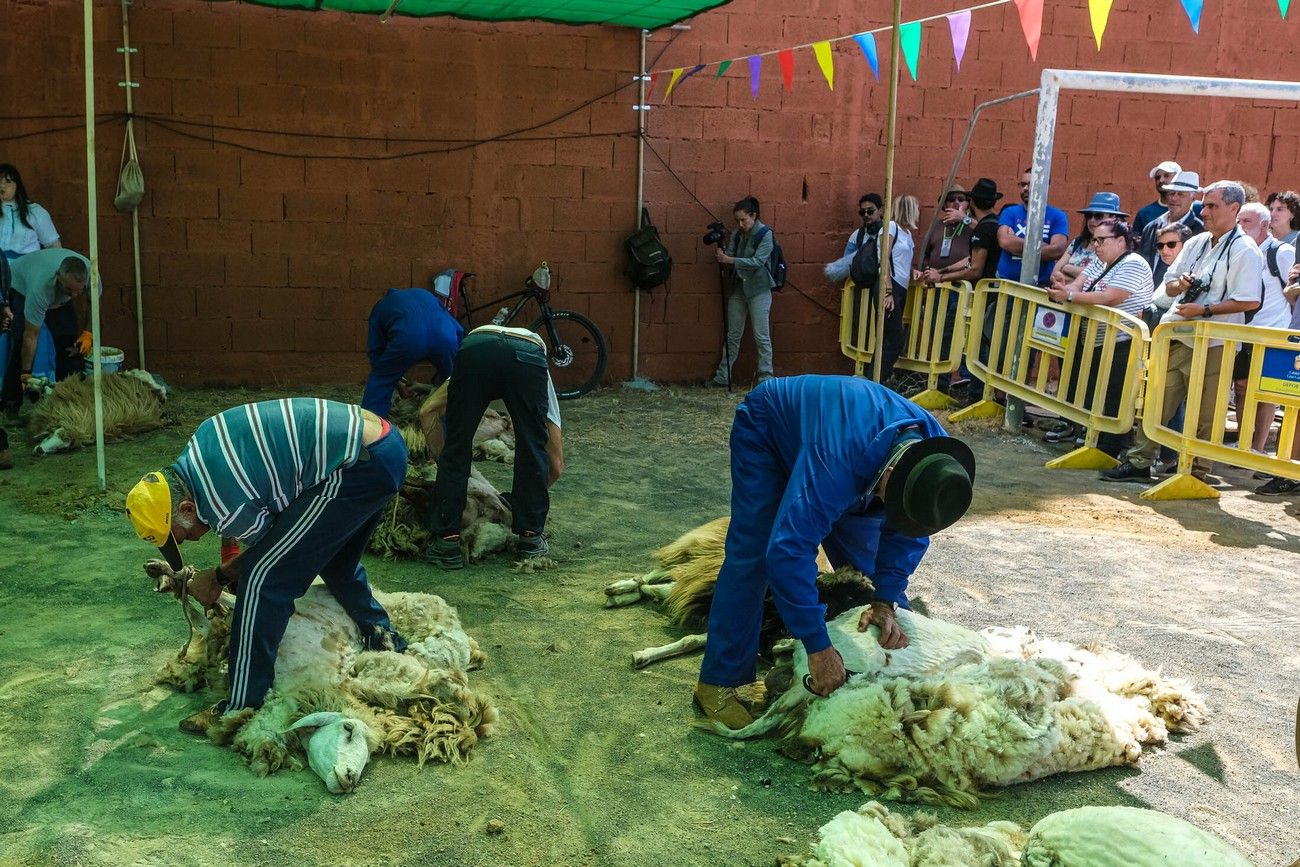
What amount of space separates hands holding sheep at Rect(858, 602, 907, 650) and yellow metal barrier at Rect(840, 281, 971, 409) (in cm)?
597

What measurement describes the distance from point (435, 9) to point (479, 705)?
23.1 ft

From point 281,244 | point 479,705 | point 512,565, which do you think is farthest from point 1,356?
point 479,705

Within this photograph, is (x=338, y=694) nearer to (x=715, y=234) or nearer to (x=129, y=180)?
(x=129, y=180)

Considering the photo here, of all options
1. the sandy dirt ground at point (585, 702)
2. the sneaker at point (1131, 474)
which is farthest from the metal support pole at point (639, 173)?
the sneaker at point (1131, 474)

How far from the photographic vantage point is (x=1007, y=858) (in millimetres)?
2807

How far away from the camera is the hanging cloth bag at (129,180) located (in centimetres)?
895

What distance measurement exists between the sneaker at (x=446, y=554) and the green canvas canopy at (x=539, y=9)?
479 centimetres

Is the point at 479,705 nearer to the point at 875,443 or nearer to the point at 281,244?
the point at 875,443

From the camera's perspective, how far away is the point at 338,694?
3643 millimetres

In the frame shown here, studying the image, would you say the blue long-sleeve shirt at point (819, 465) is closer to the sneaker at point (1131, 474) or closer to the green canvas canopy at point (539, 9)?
the sneaker at point (1131, 474)

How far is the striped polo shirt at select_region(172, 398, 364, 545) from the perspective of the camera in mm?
3414

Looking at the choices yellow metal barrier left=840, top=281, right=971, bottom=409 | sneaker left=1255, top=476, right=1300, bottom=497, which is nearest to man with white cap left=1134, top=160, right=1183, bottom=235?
yellow metal barrier left=840, top=281, right=971, bottom=409

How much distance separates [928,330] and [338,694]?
A: 710 centimetres

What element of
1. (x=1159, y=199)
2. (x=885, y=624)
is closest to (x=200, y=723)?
(x=885, y=624)
